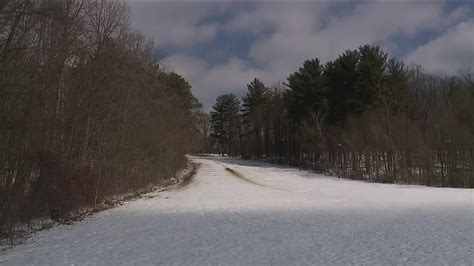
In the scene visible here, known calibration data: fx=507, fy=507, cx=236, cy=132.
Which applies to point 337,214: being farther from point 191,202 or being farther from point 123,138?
point 123,138

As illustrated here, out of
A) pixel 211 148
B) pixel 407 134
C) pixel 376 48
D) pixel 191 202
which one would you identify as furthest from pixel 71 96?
pixel 211 148

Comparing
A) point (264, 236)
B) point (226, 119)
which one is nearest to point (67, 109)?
point (264, 236)

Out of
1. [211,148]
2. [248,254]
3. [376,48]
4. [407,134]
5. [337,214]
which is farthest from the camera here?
[211,148]

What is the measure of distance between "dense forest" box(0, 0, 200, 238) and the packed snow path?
180cm

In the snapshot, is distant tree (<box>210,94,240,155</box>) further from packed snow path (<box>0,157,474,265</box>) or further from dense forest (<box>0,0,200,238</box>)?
packed snow path (<box>0,157,474,265</box>)

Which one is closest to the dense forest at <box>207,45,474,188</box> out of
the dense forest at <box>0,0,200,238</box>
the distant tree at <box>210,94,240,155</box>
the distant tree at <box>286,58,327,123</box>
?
the distant tree at <box>286,58,327,123</box>

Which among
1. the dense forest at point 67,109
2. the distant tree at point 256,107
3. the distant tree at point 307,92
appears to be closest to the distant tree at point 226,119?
the distant tree at point 256,107

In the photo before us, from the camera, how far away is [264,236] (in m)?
16.3

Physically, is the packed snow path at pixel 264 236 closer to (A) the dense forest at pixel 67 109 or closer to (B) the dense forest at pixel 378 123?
(A) the dense forest at pixel 67 109

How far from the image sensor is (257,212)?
2386 cm

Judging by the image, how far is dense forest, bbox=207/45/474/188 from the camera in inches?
1892

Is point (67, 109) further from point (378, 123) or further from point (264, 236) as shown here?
point (378, 123)

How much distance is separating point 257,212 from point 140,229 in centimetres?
664

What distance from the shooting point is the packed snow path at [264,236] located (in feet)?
41.5
